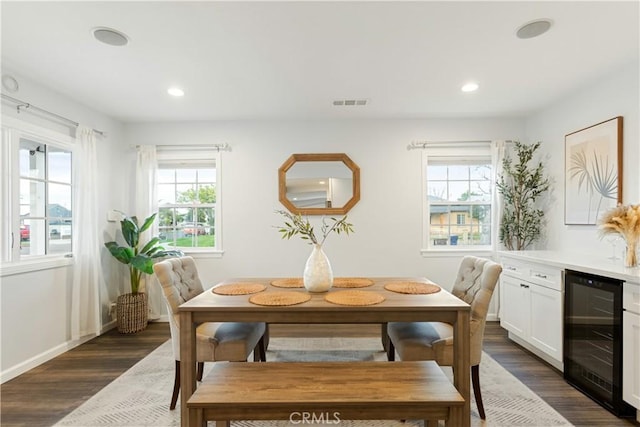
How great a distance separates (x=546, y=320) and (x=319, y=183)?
8.96ft

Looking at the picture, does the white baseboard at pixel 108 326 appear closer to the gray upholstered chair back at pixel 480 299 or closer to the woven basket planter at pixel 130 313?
the woven basket planter at pixel 130 313

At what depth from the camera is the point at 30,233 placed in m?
3.05

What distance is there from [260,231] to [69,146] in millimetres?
2225

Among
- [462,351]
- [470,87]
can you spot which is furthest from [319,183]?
[462,351]

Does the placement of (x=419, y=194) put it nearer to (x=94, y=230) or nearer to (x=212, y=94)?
(x=212, y=94)

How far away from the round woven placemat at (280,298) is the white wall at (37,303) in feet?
7.28

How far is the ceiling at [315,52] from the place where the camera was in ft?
6.59

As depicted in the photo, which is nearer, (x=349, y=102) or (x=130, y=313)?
(x=349, y=102)

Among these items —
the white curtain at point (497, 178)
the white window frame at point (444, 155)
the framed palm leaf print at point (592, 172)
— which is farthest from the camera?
the white window frame at point (444, 155)

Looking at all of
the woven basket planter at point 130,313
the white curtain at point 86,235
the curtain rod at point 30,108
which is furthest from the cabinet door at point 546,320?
the curtain rod at point 30,108

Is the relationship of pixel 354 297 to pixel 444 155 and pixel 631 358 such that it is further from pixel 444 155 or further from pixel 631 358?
pixel 444 155

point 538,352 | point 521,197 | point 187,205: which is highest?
point 521,197

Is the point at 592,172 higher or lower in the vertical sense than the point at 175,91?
lower

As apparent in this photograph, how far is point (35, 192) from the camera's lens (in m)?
3.13
